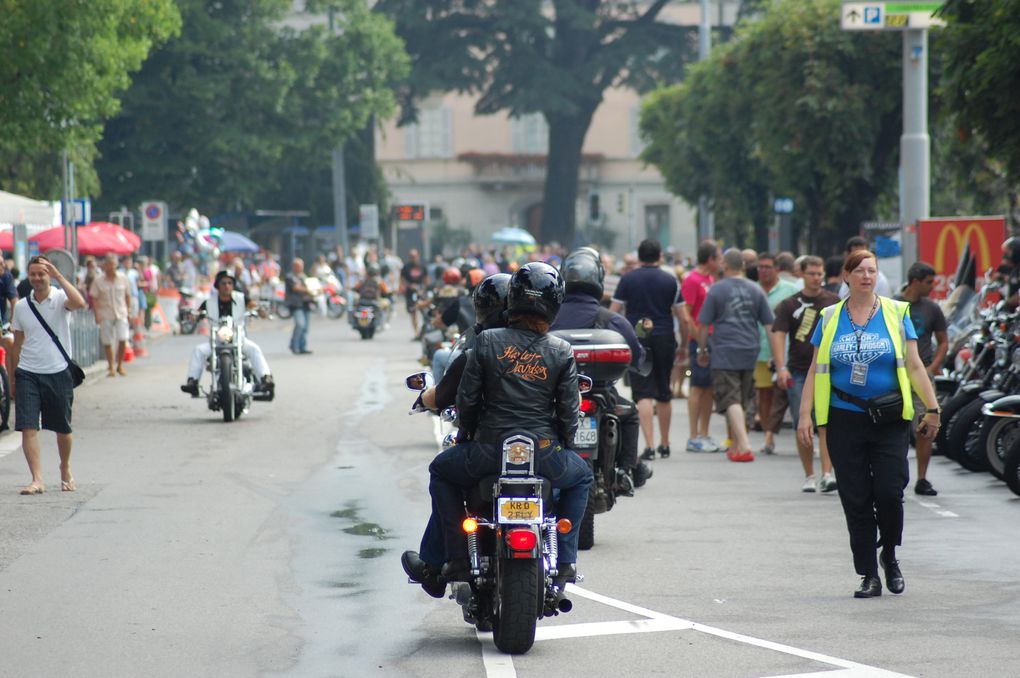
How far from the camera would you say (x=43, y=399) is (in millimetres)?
12672

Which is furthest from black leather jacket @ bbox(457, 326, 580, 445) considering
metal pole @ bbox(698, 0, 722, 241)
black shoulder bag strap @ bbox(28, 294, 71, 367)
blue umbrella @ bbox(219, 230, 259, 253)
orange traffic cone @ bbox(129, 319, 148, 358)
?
blue umbrella @ bbox(219, 230, 259, 253)

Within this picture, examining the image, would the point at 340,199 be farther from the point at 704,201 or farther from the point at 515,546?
the point at 515,546

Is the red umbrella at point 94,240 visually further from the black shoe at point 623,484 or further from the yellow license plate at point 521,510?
the yellow license plate at point 521,510

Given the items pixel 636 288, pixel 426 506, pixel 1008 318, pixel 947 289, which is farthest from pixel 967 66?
pixel 426 506

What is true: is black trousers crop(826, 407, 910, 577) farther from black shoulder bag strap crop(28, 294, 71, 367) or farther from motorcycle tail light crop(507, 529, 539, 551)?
black shoulder bag strap crop(28, 294, 71, 367)

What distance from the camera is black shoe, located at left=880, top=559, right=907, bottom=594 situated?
8.64 metres

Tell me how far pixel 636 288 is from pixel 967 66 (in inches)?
140

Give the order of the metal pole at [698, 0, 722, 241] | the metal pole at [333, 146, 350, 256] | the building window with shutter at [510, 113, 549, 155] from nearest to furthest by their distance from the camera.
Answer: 1. the metal pole at [698, 0, 722, 241]
2. the metal pole at [333, 146, 350, 256]
3. the building window with shutter at [510, 113, 549, 155]

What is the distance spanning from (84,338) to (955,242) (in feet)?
41.5

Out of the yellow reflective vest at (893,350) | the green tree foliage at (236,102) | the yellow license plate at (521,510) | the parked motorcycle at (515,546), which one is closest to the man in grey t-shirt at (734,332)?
the yellow reflective vest at (893,350)

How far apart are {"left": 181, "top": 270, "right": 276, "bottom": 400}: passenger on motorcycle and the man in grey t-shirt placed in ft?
19.4

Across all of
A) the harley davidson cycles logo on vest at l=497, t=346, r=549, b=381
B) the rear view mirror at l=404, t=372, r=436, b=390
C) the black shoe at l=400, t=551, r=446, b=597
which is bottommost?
the black shoe at l=400, t=551, r=446, b=597

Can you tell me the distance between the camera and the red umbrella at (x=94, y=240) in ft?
114

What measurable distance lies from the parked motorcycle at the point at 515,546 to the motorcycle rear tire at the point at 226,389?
36.6 ft
